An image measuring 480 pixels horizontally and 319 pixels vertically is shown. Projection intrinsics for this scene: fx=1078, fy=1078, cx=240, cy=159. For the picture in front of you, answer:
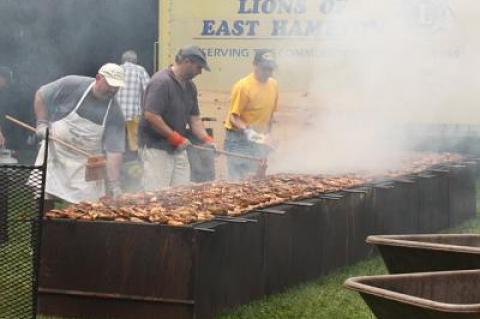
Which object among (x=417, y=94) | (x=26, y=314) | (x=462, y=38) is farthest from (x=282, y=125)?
(x=26, y=314)

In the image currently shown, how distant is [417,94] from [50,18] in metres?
4.30

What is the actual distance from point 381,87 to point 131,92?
3104 mm

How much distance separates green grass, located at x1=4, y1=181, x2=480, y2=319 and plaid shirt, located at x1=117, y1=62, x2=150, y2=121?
16.0 ft

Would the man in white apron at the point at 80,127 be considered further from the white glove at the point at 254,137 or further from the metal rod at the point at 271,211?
the metal rod at the point at 271,211

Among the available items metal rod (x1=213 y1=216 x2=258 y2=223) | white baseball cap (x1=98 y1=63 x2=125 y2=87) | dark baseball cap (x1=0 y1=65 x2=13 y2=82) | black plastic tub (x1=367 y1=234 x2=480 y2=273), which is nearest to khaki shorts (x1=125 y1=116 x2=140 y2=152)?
white baseball cap (x1=98 y1=63 x2=125 y2=87)

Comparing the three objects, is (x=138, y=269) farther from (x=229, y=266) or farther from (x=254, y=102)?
(x=254, y=102)

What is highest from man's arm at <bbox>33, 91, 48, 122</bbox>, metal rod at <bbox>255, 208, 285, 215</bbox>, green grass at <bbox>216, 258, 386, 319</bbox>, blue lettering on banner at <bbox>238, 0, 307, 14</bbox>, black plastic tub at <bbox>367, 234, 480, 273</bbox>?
blue lettering on banner at <bbox>238, 0, 307, 14</bbox>

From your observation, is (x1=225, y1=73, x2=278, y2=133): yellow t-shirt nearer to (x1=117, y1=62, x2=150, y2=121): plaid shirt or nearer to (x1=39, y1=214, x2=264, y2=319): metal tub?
(x1=117, y1=62, x2=150, y2=121): plaid shirt

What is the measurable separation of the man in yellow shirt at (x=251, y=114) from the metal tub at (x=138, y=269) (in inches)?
161

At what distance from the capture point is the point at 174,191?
7863 millimetres

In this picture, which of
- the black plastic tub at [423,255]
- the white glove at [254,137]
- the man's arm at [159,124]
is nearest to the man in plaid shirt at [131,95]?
the white glove at [254,137]

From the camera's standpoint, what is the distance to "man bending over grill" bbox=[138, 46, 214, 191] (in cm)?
947

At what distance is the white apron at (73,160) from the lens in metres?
9.14

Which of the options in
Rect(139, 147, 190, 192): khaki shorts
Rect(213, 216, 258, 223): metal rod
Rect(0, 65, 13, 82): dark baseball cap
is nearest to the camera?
Rect(213, 216, 258, 223): metal rod
